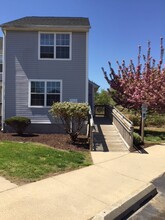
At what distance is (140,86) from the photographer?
16734mm

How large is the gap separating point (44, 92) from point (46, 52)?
2436 millimetres

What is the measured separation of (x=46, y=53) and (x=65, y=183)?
34.5 feet

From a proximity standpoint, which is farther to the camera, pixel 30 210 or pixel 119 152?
pixel 119 152

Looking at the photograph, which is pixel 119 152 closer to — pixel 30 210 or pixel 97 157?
pixel 97 157

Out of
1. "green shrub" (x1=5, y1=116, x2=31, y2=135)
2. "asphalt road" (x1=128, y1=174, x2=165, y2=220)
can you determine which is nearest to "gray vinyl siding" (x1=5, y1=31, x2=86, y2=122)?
"green shrub" (x1=5, y1=116, x2=31, y2=135)

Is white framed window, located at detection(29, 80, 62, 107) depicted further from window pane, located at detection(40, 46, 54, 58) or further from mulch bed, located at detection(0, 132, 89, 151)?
mulch bed, located at detection(0, 132, 89, 151)

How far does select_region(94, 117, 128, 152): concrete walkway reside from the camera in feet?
37.0

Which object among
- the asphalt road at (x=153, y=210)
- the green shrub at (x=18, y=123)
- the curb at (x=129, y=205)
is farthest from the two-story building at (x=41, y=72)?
the asphalt road at (x=153, y=210)

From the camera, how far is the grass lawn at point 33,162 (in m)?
6.69

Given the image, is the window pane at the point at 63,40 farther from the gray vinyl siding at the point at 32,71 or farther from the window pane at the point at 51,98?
the window pane at the point at 51,98

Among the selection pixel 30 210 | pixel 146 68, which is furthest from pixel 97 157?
pixel 146 68

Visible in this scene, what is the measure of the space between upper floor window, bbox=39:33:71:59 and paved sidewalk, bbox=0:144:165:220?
27.1ft

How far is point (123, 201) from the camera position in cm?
529

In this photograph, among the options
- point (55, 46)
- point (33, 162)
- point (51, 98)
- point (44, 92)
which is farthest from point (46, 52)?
point (33, 162)
